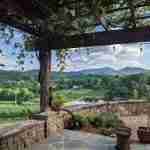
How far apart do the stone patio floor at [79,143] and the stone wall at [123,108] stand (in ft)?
5.50

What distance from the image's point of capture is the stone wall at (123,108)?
865cm

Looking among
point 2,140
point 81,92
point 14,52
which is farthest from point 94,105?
point 2,140

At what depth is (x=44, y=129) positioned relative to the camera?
6.27 metres

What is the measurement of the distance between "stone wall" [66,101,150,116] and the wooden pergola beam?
7.75ft

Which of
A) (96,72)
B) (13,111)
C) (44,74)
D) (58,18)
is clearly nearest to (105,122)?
(44,74)

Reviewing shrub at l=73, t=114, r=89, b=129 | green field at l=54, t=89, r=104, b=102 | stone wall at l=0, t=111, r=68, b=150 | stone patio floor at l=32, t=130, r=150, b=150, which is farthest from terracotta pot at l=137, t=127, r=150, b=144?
green field at l=54, t=89, r=104, b=102

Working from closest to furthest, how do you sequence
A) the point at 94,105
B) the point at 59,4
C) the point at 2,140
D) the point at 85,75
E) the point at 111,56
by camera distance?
the point at 59,4, the point at 2,140, the point at 94,105, the point at 111,56, the point at 85,75

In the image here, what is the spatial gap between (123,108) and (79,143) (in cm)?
415

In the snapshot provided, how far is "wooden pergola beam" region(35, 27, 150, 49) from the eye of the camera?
5.71 meters

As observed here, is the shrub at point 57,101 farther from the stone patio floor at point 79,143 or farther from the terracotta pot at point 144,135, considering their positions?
the terracotta pot at point 144,135

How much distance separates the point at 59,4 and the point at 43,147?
2723 mm

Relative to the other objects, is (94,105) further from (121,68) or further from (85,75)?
(121,68)

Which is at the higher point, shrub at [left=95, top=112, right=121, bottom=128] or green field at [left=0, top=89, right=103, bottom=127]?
green field at [left=0, top=89, right=103, bottom=127]

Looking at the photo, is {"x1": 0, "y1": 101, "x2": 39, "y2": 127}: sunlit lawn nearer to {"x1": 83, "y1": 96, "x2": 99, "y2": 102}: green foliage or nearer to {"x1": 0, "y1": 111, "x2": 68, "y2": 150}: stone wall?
{"x1": 0, "y1": 111, "x2": 68, "y2": 150}: stone wall
